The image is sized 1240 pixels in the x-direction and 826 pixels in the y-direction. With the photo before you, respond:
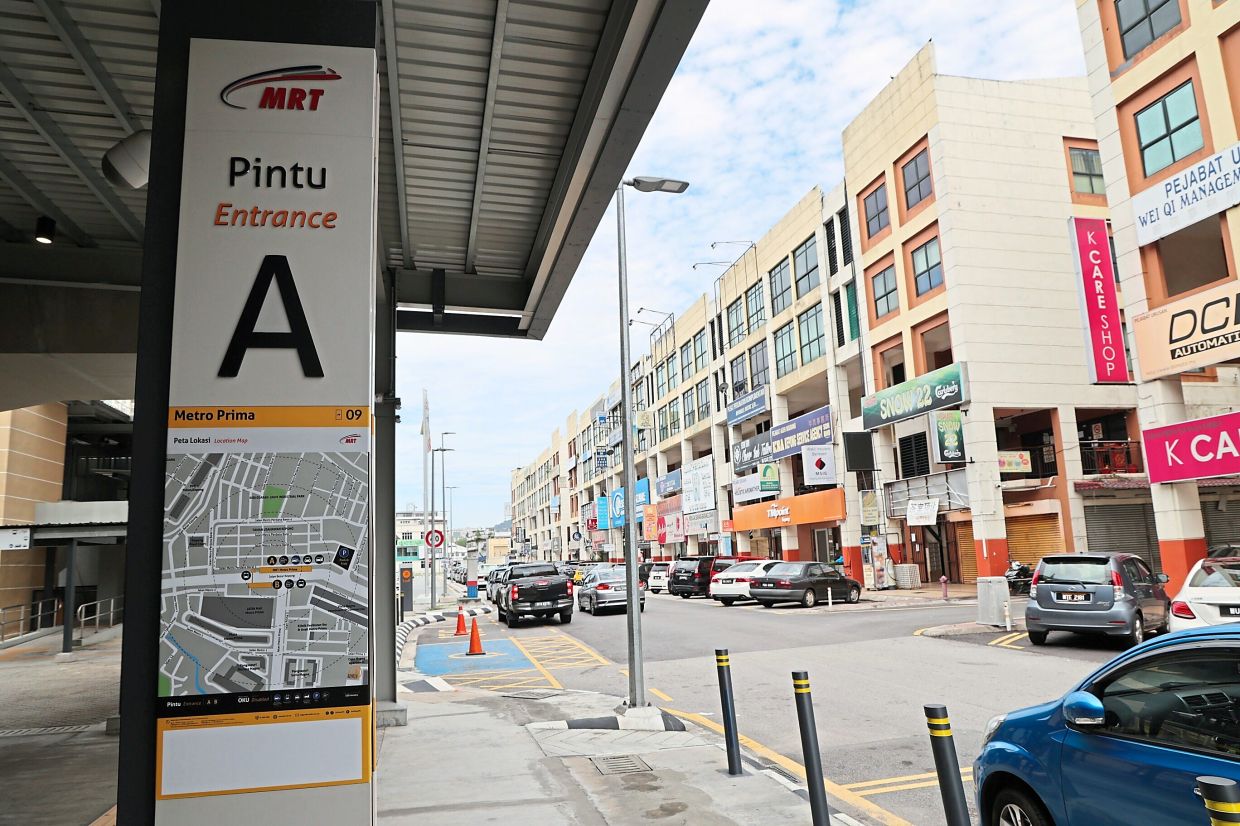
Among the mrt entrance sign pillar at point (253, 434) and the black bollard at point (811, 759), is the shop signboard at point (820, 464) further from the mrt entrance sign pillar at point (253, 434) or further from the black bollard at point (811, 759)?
the mrt entrance sign pillar at point (253, 434)

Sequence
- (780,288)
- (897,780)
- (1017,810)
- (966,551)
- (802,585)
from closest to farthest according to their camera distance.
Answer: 1. (1017,810)
2. (897,780)
3. (802,585)
4. (966,551)
5. (780,288)

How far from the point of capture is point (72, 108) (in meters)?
6.62

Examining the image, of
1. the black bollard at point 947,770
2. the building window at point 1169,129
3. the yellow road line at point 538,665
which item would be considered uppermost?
the building window at point 1169,129

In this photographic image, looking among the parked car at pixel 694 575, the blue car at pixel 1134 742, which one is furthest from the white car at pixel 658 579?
the blue car at pixel 1134 742

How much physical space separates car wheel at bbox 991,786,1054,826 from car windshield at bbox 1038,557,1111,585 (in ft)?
37.0

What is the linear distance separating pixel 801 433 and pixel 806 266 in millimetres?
8535

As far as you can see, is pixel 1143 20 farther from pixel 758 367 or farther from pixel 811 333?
pixel 758 367

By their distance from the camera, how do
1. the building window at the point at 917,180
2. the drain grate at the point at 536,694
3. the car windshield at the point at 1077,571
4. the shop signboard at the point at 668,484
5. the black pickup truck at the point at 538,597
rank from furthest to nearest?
the shop signboard at the point at 668,484, the building window at the point at 917,180, the black pickup truck at the point at 538,597, the car windshield at the point at 1077,571, the drain grate at the point at 536,694

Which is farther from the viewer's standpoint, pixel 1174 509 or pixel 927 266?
pixel 927 266

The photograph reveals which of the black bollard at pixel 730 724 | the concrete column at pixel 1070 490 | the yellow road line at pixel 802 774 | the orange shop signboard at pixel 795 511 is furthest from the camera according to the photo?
the orange shop signboard at pixel 795 511

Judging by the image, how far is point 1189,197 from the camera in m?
19.7

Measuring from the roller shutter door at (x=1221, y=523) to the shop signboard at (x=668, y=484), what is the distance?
34.3 metres

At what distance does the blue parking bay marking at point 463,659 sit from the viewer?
16.0m

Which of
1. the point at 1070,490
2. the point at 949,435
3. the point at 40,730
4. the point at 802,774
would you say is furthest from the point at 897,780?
the point at 1070,490
